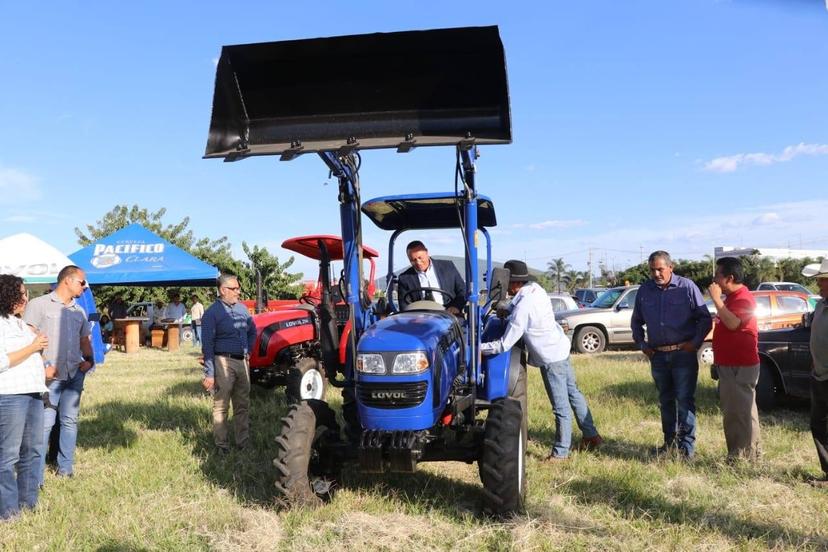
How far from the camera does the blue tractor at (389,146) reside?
13.5 feet

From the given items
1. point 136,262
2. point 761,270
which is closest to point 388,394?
point 136,262

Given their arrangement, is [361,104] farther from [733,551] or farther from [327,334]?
[733,551]

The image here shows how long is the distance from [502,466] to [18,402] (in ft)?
10.9

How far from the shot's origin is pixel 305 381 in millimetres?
7656

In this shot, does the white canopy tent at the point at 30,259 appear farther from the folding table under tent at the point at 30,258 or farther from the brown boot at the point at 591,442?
the brown boot at the point at 591,442

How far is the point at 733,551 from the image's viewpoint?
3770 mm

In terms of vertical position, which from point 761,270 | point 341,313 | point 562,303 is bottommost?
point 562,303

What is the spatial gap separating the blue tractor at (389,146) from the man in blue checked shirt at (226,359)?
2000 millimetres

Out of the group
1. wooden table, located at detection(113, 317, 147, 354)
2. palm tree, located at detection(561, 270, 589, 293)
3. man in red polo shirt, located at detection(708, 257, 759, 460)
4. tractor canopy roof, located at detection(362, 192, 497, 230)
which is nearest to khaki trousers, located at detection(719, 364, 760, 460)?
man in red polo shirt, located at detection(708, 257, 759, 460)

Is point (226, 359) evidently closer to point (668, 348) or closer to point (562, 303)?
point (668, 348)

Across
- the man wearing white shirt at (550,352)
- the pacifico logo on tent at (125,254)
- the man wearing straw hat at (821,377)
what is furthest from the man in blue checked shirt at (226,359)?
the pacifico logo on tent at (125,254)

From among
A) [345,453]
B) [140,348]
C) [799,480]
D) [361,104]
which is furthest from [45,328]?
[140,348]

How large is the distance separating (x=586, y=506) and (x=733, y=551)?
3.28 ft

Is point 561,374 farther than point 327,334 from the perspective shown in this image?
Yes
